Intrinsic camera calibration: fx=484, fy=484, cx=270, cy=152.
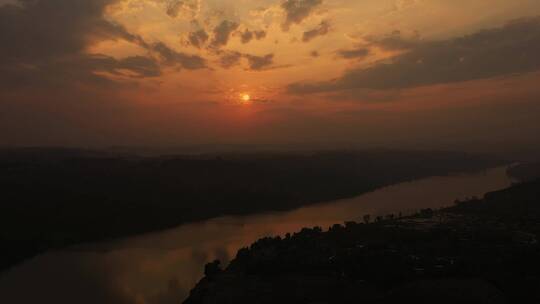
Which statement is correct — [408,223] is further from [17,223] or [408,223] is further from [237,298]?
[17,223]

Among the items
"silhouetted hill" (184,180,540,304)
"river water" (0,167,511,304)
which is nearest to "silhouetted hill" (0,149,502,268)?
"river water" (0,167,511,304)

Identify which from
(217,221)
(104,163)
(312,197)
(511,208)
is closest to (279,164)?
(312,197)

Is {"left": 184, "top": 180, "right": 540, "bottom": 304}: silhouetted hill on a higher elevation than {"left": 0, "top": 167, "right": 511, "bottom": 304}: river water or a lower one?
higher

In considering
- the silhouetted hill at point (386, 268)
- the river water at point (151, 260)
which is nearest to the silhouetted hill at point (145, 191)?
the river water at point (151, 260)

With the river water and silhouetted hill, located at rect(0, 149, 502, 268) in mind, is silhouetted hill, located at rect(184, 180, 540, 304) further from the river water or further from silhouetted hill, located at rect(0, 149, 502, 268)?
silhouetted hill, located at rect(0, 149, 502, 268)

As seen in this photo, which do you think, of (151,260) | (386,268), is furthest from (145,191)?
(386,268)
